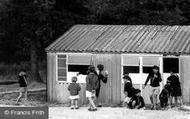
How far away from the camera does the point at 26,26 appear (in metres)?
39.7

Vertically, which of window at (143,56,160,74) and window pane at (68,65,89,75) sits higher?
window at (143,56,160,74)

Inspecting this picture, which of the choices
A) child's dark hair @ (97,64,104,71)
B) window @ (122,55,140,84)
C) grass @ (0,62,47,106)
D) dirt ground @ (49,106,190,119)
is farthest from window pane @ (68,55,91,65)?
dirt ground @ (49,106,190,119)

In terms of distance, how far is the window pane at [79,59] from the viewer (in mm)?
26234

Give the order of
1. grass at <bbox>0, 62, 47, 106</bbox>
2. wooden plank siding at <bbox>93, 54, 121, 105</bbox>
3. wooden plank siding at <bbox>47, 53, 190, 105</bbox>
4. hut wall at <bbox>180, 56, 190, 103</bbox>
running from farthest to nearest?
grass at <bbox>0, 62, 47, 106</bbox> < wooden plank siding at <bbox>93, 54, 121, 105</bbox> < wooden plank siding at <bbox>47, 53, 190, 105</bbox> < hut wall at <bbox>180, 56, 190, 103</bbox>

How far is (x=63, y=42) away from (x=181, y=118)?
31.4 ft

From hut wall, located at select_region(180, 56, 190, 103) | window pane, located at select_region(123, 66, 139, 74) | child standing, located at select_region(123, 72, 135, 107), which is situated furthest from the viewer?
window pane, located at select_region(123, 66, 139, 74)

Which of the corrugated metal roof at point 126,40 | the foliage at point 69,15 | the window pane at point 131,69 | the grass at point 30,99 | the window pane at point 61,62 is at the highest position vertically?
the foliage at point 69,15

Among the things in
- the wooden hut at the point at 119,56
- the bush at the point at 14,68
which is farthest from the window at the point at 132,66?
the bush at the point at 14,68

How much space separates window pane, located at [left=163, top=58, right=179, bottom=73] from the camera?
24.6 metres

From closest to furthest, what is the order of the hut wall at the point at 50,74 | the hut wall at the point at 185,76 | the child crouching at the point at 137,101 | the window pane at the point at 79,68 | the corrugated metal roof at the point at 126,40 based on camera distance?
the child crouching at the point at 137,101 → the hut wall at the point at 185,76 → the corrugated metal roof at the point at 126,40 → the window pane at the point at 79,68 → the hut wall at the point at 50,74

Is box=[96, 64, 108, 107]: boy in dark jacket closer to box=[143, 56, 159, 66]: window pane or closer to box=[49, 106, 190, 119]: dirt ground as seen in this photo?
box=[49, 106, 190, 119]: dirt ground

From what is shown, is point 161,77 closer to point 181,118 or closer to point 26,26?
point 181,118

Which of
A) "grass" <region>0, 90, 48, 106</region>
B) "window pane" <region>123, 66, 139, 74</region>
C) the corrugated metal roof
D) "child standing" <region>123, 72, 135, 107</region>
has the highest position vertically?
the corrugated metal roof

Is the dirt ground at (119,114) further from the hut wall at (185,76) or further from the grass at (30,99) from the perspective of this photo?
the grass at (30,99)
